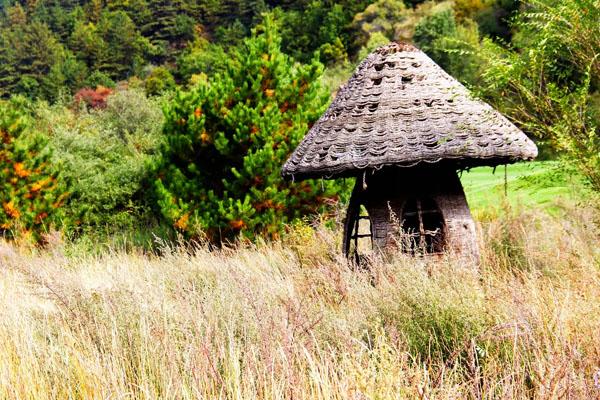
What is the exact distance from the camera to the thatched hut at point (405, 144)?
601cm

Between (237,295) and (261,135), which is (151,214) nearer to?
(261,135)

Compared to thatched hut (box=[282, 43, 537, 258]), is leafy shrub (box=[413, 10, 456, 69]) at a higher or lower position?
lower

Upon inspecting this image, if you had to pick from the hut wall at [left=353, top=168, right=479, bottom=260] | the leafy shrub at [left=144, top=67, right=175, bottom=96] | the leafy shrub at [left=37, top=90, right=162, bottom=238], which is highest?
the hut wall at [left=353, top=168, right=479, bottom=260]

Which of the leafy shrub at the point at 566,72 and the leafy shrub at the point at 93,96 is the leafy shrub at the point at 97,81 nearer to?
the leafy shrub at the point at 93,96

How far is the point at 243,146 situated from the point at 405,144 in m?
5.35

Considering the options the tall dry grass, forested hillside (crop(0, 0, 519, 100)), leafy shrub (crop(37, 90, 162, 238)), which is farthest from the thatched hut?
forested hillside (crop(0, 0, 519, 100))

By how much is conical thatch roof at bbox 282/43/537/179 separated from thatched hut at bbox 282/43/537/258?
10 mm

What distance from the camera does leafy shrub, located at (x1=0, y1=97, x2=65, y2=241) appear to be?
13.4 m

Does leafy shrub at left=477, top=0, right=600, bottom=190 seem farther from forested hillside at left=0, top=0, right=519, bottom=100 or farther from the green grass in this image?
forested hillside at left=0, top=0, right=519, bottom=100

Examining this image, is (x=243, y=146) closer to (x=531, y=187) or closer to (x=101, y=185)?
(x=101, y=185)

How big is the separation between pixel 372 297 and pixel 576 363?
160cm

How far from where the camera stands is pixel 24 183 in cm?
1365

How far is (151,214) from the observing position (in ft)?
48.7

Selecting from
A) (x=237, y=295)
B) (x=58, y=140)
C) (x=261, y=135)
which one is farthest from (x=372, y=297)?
(x=58, y=140)
